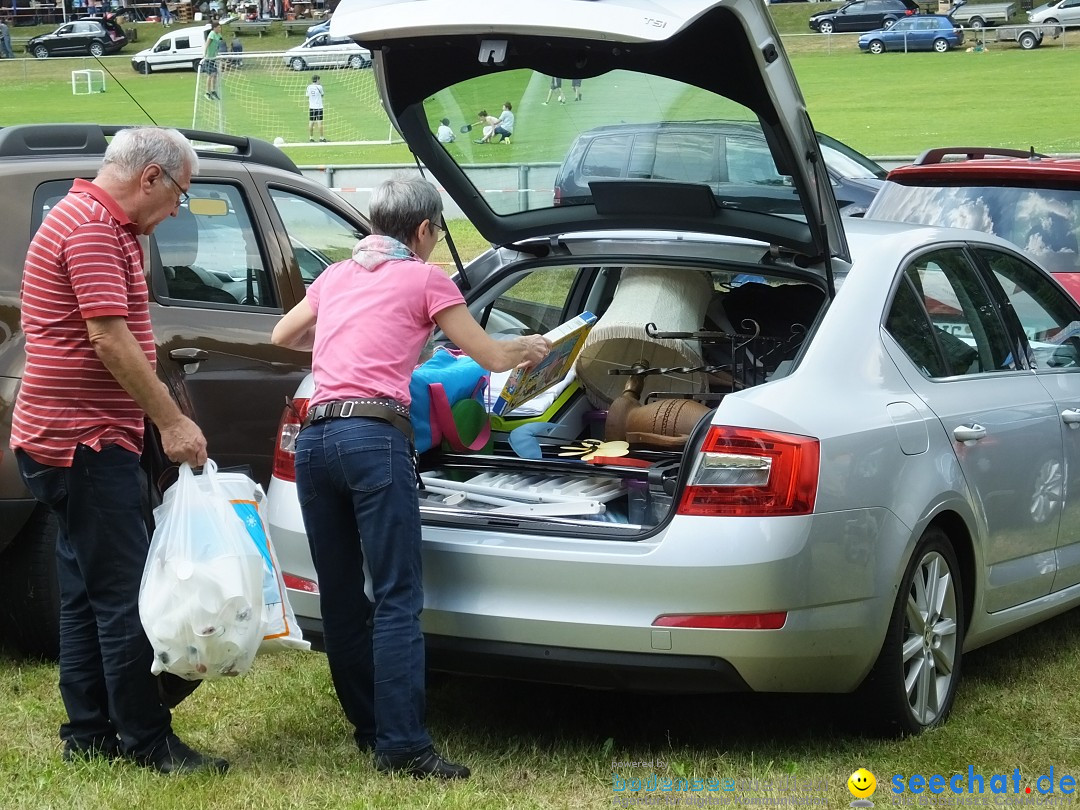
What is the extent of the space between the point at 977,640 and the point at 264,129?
23454mm

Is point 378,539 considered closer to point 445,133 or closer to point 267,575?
point 267,575

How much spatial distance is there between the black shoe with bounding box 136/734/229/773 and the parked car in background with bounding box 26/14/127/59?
63.0m

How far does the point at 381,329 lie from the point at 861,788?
5.73 ft

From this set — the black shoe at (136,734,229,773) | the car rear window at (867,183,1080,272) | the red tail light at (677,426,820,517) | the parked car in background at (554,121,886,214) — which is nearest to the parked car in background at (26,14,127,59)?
the car rear window at (867,183,1080,272)

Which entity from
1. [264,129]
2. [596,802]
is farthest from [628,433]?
[264,129]

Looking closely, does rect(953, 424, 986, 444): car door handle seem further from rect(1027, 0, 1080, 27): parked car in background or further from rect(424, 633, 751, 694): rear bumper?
rect(1027, 0, 1080, 27): parked car in background

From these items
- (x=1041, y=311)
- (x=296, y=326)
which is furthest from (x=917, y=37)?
(x=296, y=326)

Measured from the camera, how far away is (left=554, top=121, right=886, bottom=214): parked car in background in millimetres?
4492

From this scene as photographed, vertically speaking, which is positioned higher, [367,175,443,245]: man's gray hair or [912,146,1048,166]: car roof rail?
[367,175,443,245]: man's gray hair

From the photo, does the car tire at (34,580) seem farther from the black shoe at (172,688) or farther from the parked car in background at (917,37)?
the parked car in background at (917,37)

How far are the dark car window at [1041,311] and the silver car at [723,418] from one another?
0.5 inches

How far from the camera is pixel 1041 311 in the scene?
5.50 metres

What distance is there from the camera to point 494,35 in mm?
4066

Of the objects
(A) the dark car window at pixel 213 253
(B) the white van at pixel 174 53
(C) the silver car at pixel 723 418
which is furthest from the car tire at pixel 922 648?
(B) the white van at pixel 174 53
